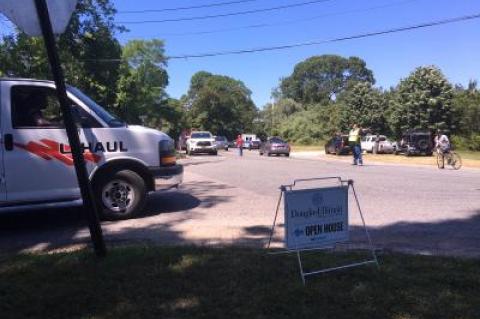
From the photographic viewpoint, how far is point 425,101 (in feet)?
179

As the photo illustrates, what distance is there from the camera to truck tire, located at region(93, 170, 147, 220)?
859 cm

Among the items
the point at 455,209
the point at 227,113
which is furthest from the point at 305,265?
the point at 227,113

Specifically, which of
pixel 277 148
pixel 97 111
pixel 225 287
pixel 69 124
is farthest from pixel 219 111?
pixel 225 287

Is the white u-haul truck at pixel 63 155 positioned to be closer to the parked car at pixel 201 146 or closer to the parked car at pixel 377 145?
the parked car at pixel 201 146

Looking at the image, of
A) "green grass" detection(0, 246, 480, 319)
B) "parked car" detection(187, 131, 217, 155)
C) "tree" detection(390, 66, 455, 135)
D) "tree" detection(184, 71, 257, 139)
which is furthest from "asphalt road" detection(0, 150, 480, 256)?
"tree" detection(184, 71, 257, 139)

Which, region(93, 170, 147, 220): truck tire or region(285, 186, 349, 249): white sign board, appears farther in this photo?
region(93, 170, 147, 220): truck tire

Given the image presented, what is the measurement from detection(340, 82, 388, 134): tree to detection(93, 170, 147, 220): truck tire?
60.2 m

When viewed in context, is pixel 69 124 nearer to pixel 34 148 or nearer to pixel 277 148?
pixel 34 148

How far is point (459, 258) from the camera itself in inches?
231

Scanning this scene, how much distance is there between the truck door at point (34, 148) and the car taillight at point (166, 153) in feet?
4.83

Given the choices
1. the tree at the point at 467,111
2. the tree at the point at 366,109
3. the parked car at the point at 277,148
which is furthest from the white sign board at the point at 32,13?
the tree at the point at 366,109

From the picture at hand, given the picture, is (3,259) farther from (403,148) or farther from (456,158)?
(403,148)

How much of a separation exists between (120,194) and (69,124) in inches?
127

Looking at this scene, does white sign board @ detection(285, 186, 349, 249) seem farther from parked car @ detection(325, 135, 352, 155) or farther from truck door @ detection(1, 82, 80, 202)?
parked car @ detection(325, 135, 352, 155)
